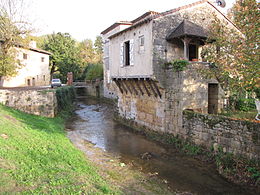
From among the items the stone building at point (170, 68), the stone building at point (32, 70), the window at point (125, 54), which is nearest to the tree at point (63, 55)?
the stone building at point (32, 70)

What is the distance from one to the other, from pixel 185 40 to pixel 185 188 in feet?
25.9

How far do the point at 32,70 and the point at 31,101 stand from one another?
17.6 m

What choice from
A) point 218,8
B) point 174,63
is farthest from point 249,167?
point 218,8

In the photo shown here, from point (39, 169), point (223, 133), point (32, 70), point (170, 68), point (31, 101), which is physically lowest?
point (39, 169)

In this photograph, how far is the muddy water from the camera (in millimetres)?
7961

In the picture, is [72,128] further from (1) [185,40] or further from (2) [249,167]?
(2) [249,167]

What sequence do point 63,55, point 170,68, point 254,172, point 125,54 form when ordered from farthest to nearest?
point 63,55 < point 125,54 < point 170,68 < point 254,172

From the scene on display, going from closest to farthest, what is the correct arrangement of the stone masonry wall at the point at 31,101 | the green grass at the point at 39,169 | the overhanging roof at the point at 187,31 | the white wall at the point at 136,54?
the green grass at the point at 39,169, the overhanging roof at the point at 187,31, the white wall at the point at 136,54, the stone masonry wall at the point at 31,101

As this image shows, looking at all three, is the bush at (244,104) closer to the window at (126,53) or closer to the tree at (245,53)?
the tree at (245,53)

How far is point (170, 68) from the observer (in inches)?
497

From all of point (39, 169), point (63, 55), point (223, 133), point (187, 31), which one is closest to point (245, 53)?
point (223, 133)

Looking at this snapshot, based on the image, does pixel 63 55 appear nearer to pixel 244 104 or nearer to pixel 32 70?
pixel 32 70

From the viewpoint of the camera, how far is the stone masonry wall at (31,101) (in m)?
16.0

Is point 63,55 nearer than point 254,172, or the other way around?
point 254,172
